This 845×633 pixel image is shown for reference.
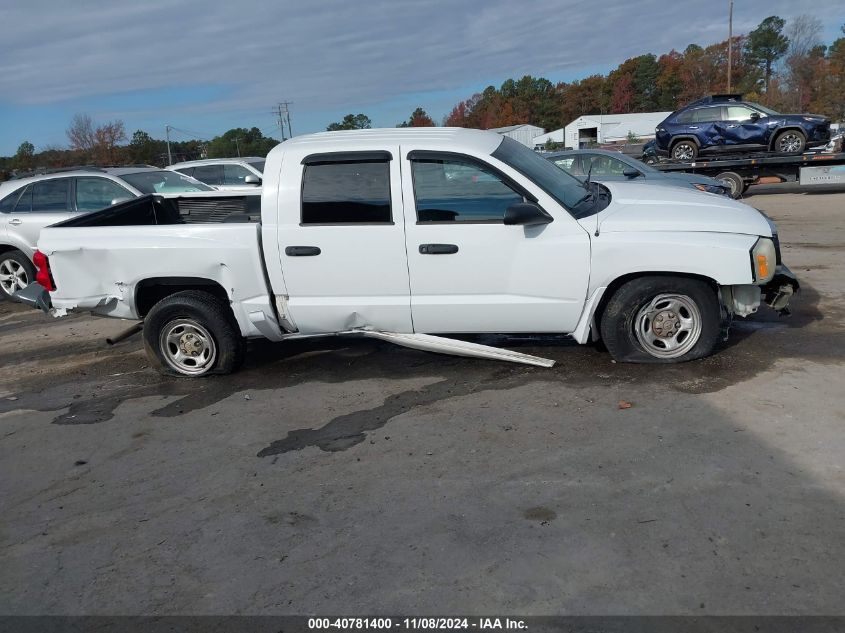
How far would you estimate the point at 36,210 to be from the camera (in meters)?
9.98

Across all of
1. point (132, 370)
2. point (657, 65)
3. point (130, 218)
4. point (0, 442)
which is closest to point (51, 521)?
point (0, 442)

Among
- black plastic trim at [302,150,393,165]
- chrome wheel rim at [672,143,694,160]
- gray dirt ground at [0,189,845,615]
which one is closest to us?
gray dirt ground at [0,189,845,615]

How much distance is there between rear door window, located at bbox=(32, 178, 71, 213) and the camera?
10000 millimetres

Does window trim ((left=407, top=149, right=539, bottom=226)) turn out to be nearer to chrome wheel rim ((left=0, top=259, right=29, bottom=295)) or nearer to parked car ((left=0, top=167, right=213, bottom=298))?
parked car ((left=0, top=167, right=213, bottom=298))

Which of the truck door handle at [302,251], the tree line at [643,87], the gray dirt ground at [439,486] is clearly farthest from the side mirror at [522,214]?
the tree line at [643,87]

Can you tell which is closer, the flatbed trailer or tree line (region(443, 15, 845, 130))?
the flatbed trailer

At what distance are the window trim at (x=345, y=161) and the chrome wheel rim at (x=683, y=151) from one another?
15373 millimetres

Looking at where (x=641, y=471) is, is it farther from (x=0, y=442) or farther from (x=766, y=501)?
(x=0, y=442)

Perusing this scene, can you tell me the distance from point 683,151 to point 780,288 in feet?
47.3

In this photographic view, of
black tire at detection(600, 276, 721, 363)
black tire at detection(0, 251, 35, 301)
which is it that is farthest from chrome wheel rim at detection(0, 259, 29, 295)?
black tire at detection(600, 276, 721, 363)

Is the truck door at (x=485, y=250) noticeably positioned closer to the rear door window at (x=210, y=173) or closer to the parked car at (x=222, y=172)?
the parked car at (x=222, y=172)

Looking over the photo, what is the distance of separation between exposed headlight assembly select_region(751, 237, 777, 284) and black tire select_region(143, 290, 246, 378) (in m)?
4.14

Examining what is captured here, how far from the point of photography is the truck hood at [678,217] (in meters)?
5.22

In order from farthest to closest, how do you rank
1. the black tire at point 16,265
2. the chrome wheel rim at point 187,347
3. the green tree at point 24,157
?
the green tree at point 24,157 → the black tire at point 16,265 → the chrome wheel rim at point 187,347
